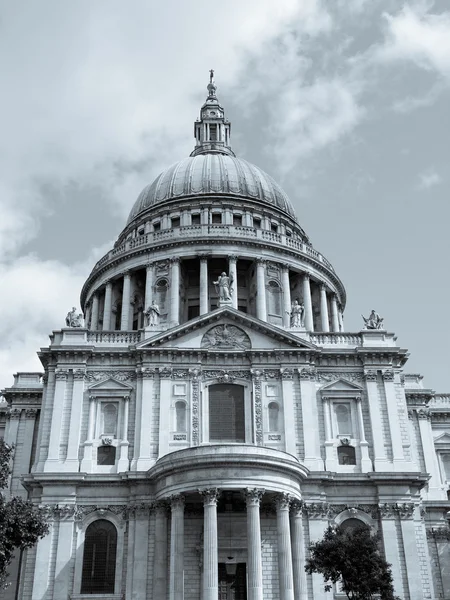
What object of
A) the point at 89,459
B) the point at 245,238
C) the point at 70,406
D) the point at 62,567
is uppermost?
the point at 245,238

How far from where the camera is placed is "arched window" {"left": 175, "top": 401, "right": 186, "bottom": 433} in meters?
42.5

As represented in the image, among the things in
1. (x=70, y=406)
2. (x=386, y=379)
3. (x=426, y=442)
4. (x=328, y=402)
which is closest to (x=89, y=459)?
(x=70, y=406)

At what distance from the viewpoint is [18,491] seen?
4759 centimetres

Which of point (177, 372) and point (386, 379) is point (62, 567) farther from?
point (386, 379)

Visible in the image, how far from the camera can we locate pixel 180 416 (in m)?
42.8

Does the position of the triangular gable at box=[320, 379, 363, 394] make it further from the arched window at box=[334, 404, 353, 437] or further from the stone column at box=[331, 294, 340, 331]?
the stone column at box=[331, 294, 340, 331]

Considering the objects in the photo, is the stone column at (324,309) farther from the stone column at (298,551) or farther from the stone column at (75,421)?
the stone column at (75,421)

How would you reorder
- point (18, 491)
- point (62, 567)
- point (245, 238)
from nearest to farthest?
point (62, 567), point (18, 491), point (245, 238)

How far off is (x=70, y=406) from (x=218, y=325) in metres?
9.87

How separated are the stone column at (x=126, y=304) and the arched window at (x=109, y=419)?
1387 cm

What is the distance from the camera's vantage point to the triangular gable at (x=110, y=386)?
43.7 meters

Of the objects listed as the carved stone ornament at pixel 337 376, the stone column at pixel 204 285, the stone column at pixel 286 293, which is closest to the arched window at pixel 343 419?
the carved stone ornament at pixel 337 376

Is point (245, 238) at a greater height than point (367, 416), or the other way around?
point (245, 238)

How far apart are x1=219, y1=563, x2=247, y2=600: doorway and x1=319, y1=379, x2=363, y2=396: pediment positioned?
11.1 meters
